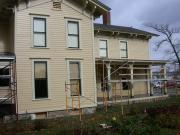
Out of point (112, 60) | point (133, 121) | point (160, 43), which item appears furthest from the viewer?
point (160, 43)

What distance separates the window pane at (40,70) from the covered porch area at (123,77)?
803 centimetres

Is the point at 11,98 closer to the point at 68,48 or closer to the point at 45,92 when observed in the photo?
the point at 45,92

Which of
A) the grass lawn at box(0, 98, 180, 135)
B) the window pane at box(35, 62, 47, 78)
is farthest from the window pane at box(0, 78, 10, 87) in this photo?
the grass lawn at box(0, 98, 180, 135)

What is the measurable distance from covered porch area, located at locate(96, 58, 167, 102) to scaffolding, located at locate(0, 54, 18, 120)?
9447 mm

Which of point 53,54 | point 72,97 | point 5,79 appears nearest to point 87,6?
point 53,54

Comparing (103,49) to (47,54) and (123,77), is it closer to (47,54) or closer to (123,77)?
(123,77)

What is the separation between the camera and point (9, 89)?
75.3ft

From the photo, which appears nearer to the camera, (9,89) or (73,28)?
(9,89)

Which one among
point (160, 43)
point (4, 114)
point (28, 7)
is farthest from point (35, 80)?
point (160, 43)

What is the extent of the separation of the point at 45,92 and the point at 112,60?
9.88 m

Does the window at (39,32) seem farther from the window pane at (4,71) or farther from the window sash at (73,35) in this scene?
the window pane at (4,71)

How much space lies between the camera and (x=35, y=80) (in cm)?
2288

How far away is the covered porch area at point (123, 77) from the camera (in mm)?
31859

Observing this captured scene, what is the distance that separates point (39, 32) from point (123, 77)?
14.9m
